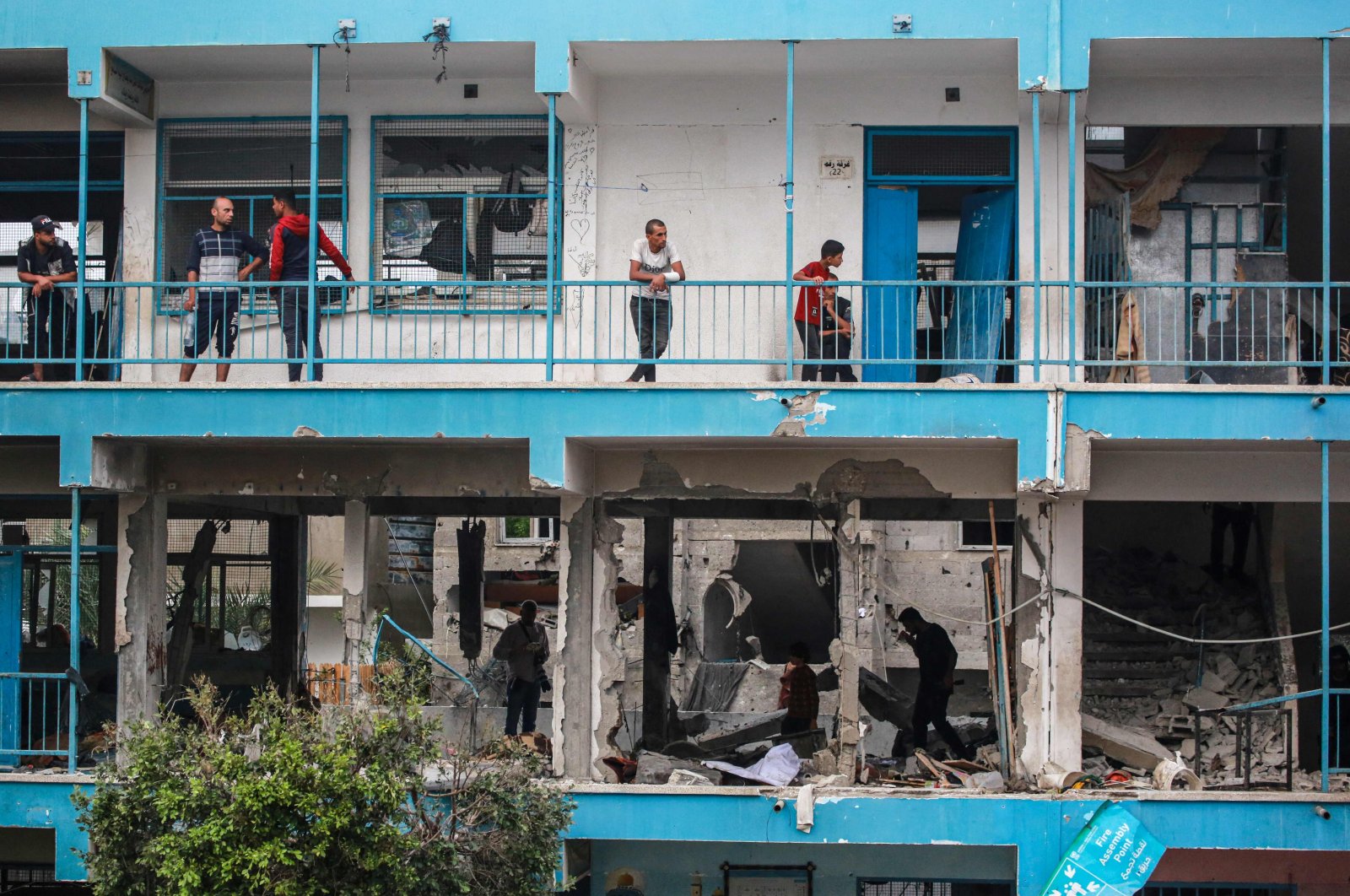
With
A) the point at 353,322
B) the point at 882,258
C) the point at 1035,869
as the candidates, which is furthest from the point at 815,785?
the point at 353,322

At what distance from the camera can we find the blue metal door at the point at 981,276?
1240 cm

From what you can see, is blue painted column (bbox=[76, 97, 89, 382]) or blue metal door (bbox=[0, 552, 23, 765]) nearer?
blue painted column (bbox=[76, 97, 89, 382])

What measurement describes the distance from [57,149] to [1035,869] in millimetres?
11234

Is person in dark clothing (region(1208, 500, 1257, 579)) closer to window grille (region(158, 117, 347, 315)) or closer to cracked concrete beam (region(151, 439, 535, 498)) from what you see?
cracked concrete beam (region(151, 439, 535, 498))

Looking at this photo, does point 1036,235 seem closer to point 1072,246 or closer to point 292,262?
point 1072,246

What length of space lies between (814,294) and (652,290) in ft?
4.59

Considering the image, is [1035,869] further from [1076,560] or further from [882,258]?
[882,258]

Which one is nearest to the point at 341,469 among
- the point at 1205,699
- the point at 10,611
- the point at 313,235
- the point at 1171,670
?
the point at 313,235

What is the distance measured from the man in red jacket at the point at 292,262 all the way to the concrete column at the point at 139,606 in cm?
205

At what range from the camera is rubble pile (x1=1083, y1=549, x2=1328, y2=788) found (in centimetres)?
1277

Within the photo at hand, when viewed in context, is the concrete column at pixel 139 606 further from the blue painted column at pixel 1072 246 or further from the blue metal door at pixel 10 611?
the blue painted column at pixel 1072 246

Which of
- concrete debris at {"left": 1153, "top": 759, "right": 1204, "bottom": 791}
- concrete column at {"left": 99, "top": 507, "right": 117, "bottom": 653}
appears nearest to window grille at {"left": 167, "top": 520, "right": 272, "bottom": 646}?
concrete column at {"left": 99, "top": 507, "right": 117, "bottom": 653}

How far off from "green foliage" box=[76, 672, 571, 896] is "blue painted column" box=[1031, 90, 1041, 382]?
5.41 metres

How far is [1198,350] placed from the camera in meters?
12.7
